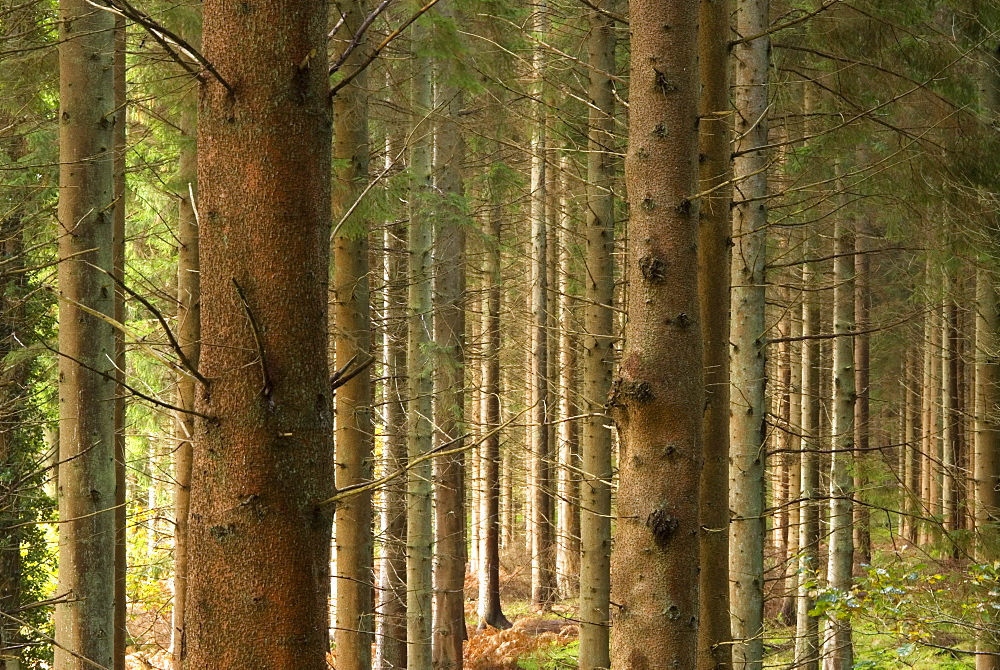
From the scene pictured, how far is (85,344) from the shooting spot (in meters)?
5.81

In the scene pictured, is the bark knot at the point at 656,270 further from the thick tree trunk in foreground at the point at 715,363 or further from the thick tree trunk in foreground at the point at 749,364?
the thick tree trunk in foreground at the point at 749,364

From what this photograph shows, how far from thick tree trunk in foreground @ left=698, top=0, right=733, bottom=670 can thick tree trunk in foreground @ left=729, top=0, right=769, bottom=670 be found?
1.01 metres

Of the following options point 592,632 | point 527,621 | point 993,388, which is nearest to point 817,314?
point 993,388

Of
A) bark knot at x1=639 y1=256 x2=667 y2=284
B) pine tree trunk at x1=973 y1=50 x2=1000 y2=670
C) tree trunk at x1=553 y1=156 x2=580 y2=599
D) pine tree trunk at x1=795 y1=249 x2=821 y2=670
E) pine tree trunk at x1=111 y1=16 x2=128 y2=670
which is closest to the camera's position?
bark knot at x1=639 y1=256 x2=667 y2=284

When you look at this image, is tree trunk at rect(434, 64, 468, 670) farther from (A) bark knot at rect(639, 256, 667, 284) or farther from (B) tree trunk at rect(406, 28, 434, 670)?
(A) bark knot at rect(639, 256, 667, 284)

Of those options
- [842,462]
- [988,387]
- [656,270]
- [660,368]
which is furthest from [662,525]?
[988,387]

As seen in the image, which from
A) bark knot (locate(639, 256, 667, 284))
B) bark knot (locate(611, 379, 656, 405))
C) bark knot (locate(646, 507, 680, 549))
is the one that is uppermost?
bark knot (locate(639, 256, 667, 284))

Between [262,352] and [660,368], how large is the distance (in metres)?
2.34

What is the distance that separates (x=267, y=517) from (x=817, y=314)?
14603 mm

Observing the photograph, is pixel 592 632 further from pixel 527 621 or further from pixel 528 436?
pixel 528 436

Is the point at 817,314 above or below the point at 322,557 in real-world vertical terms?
Answer: above

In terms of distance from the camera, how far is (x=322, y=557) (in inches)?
98.6

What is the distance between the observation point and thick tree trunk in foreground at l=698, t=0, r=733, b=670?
5.36 meters

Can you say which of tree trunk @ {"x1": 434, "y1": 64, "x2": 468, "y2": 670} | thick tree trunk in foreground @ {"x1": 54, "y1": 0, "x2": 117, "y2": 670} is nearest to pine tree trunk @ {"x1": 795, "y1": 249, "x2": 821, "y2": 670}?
tree trunk @ {"x1": 434, "y1": 64, "x2": 468, "y2": 670}
